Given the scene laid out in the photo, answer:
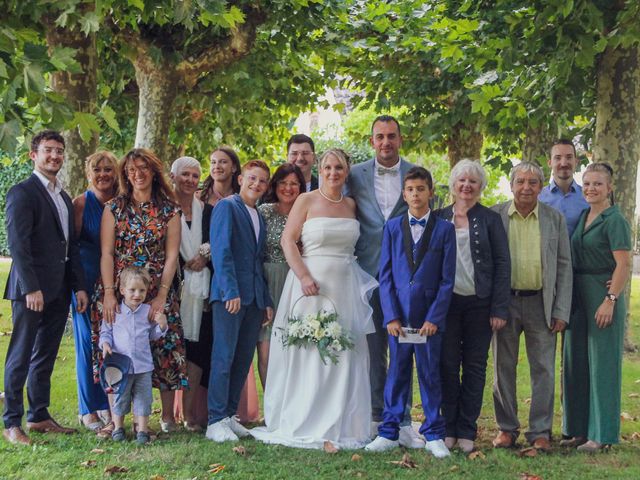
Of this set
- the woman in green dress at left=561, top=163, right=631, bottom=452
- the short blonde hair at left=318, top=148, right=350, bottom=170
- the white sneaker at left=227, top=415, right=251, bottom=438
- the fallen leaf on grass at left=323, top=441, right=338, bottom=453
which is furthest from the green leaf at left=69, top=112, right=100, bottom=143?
the woman in green dress at left=561, top=163, right=631, bottom=452

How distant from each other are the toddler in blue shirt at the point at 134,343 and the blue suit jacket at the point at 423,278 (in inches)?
72.9

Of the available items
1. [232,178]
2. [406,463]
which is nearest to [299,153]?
[232,178]

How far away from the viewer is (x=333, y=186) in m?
6.61

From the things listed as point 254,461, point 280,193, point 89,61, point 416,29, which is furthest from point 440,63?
point 254,461

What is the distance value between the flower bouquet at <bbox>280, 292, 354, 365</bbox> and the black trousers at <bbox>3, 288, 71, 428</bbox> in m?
1.92

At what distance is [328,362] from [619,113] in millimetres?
5729

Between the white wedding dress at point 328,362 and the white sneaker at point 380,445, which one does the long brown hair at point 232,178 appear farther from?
the white sneaker at point 380,445

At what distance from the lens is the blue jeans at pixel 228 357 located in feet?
21.2

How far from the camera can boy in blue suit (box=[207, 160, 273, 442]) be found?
645cm

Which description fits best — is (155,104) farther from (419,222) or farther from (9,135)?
(9,135)

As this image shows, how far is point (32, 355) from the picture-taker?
6.60 m

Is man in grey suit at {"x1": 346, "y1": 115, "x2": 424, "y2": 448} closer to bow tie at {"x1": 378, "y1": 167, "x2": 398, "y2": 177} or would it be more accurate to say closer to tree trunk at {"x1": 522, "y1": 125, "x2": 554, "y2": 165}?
bow tie at {"x1": 378, "y1": 167, "x2": 398, "y2": 177}

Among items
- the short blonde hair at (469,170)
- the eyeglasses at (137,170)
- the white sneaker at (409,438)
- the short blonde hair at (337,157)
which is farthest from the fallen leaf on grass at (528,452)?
the eyeglasses at (137,170)

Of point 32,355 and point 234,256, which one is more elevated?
point 234,256
